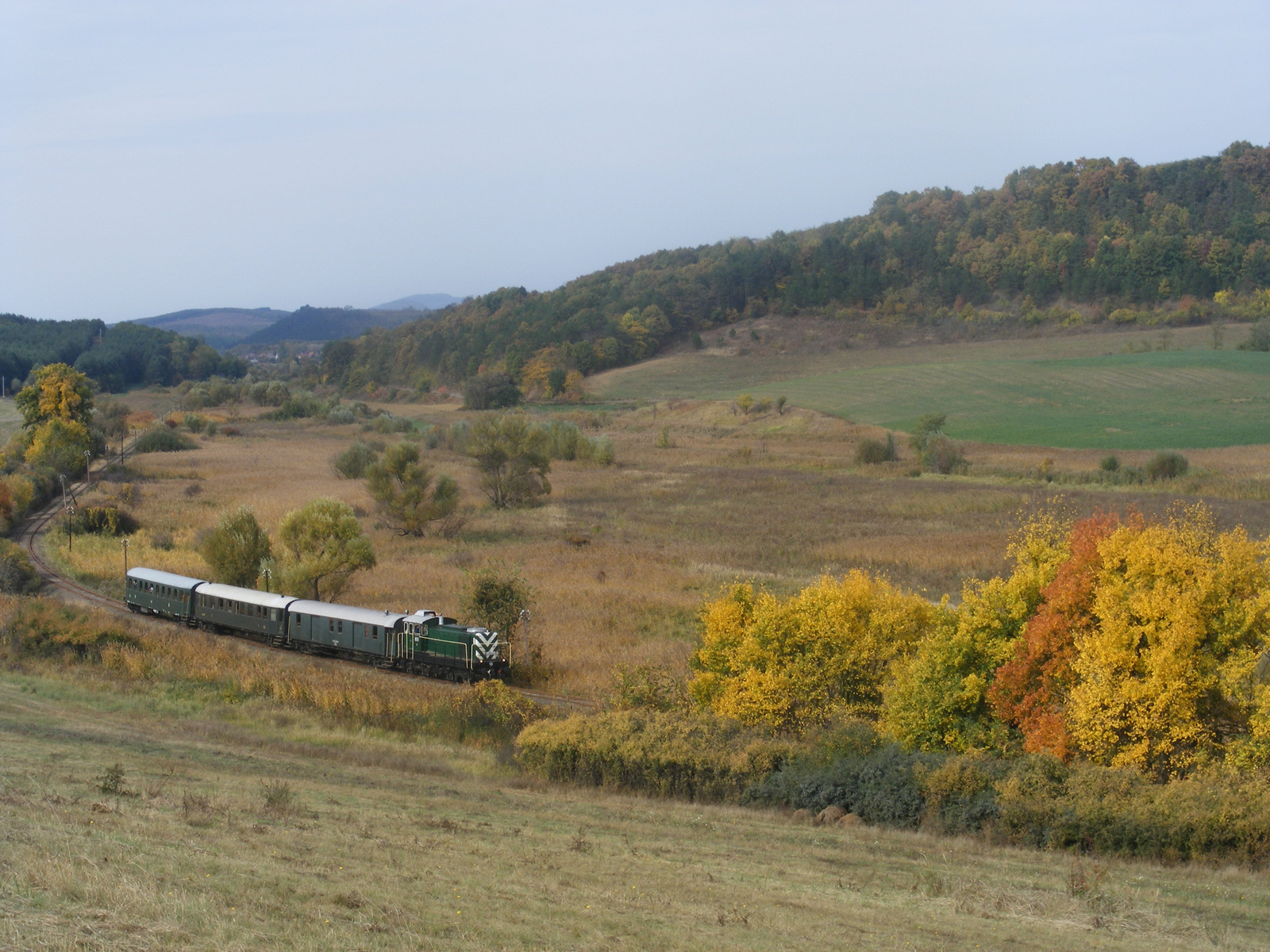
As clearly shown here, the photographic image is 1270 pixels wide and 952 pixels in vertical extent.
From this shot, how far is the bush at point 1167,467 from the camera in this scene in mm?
63641

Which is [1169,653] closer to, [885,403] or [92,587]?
[92,587]

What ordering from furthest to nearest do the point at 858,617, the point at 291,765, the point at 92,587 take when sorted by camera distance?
the point at 92,587, the point at 858,617, the point at 291,765

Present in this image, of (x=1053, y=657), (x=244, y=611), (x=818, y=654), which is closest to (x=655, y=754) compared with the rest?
(x=818, y=654)

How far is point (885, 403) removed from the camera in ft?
336

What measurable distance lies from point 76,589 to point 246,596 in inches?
527

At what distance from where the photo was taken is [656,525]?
185 ft

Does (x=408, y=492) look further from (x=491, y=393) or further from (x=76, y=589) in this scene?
(x=491, y=393)

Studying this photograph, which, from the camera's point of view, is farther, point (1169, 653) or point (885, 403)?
point (885, 403)

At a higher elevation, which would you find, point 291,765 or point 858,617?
point 858,617

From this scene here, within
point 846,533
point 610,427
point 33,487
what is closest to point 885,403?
point 610,427

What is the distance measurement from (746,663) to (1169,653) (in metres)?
9.32

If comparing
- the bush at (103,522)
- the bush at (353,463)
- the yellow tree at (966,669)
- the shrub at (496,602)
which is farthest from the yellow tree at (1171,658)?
the bush at (353,463)

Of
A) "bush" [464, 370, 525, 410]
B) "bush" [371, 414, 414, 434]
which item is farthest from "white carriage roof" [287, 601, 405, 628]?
"bush" [464, 370, 525, 410]

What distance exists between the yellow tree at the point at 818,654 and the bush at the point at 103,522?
42964 mm
